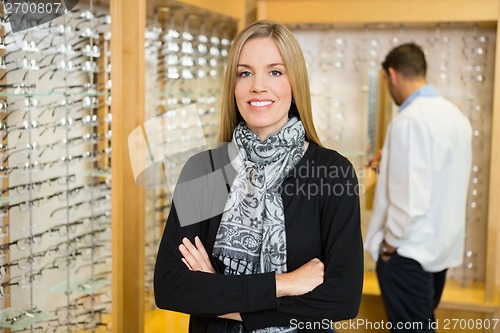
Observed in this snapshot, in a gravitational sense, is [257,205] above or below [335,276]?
above

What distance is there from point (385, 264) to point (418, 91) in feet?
3.04

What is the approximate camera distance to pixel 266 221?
6.18 feet

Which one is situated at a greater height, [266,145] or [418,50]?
[418,50]

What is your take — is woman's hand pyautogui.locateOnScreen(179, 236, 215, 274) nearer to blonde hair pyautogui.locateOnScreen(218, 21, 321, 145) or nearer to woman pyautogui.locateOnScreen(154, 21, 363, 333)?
woman pyautogui.locateOnScreen(154, 21, 363, 333)

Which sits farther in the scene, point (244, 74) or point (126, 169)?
point (126, 169)

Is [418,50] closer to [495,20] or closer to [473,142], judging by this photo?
[495,20]

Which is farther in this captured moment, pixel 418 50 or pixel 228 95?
pixel 418 50

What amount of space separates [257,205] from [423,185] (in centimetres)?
145

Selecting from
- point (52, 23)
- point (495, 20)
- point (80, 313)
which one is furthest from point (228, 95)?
point (495, 20)

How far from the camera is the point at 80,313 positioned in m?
2.95

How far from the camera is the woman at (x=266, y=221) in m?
1.76

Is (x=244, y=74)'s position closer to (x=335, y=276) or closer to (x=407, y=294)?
(x=335, y=276)

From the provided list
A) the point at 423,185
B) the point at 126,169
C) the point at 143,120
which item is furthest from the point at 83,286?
the point at 423,185

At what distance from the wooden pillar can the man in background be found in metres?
1.20
